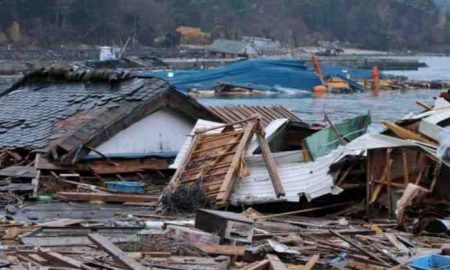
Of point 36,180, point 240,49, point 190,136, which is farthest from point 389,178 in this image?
point 240,49

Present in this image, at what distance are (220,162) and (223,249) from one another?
212 inches

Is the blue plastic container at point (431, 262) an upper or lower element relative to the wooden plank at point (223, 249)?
upper

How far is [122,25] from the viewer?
11738cm

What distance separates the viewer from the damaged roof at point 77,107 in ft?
57.1

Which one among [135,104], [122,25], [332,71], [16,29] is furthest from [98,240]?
[122,25]

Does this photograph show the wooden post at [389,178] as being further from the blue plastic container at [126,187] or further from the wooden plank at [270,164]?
the blue plastic container at [126,187]

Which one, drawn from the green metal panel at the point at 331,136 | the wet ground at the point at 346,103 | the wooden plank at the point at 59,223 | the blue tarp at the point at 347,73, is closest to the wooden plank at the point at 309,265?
the wooden plank at the point at 59,223

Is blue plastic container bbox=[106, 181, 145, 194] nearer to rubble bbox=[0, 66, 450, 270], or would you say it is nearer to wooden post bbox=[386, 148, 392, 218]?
rubble bbox=[0, 66, 450, 270]

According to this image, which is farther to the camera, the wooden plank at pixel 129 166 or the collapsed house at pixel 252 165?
the wooden plank at pixel 129 166

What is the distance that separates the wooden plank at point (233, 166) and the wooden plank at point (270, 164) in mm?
167

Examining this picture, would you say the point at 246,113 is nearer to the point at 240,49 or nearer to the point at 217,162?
the point at 217,162

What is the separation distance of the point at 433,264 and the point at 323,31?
165424 millimetres

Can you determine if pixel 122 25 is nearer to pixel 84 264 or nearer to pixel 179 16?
pixel 179 16

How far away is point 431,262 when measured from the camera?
9.88m
